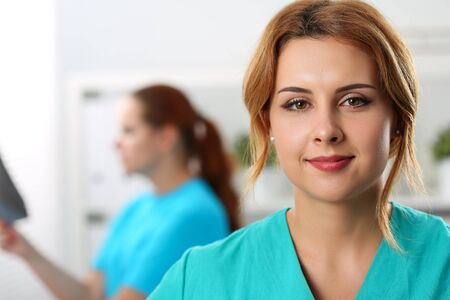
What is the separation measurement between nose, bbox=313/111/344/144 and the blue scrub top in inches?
32.7

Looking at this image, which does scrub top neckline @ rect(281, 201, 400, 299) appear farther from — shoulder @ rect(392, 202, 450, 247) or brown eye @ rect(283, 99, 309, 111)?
brown eye @ rect(283, 99, 309, 111)

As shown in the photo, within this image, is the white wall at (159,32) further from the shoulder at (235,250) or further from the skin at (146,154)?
the shoulder at (235,250)

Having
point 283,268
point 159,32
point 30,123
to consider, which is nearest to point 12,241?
point 283,268

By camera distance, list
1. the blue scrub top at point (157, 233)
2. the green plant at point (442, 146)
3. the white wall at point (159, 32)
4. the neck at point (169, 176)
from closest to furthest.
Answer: the blue scrub top at point (157, 233), the neck at point (169, 176), the green plant at point (442, 146), the white wall at point (159, 32)

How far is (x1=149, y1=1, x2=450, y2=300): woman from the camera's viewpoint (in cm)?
81

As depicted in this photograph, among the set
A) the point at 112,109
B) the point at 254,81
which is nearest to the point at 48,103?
the point at 112,109

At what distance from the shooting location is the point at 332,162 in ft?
2.64

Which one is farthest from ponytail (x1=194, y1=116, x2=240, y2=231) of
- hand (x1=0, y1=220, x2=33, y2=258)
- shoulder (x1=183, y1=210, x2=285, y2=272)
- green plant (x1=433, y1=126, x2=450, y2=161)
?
shoulder (x1=183, y1=210, x2=285, y2=272)

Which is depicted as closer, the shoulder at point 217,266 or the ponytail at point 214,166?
the shoulder at point 217,266

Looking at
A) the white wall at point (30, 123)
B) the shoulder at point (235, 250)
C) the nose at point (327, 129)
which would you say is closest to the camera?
the nose at point (327, 129)

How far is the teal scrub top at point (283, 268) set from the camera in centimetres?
85

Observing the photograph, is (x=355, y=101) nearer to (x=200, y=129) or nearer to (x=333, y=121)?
(x=333, y=121)

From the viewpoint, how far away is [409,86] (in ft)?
2.81

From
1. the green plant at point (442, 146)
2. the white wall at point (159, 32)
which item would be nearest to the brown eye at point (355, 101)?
the green plant at point (442, 146)
